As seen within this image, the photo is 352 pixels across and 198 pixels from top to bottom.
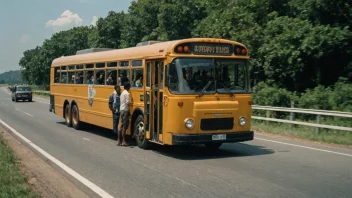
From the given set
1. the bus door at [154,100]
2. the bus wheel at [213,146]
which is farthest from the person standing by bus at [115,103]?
the bus wheel at [213,146]

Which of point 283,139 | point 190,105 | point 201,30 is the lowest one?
point 283,139

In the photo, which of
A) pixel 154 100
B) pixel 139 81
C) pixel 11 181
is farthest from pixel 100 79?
pixel 11 181

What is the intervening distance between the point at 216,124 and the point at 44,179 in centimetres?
420

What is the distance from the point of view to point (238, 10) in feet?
91.8

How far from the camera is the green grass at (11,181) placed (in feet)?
24.0

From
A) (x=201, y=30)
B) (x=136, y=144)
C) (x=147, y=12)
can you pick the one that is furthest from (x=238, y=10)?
(x=147, y=12)

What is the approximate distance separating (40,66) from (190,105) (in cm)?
7342

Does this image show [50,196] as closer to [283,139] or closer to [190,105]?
[190,105]

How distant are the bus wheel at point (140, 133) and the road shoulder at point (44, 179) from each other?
272 centimetres

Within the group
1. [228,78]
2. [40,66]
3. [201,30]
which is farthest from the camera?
[40,66]

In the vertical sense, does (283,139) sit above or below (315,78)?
below

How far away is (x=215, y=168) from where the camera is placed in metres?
9.78

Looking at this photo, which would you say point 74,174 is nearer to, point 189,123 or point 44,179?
point 44,179

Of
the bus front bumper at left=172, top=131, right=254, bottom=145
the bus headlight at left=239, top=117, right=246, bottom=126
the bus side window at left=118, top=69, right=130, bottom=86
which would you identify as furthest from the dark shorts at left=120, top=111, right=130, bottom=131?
the bus headlight at left=239, top=117, right=246, bottom=126
